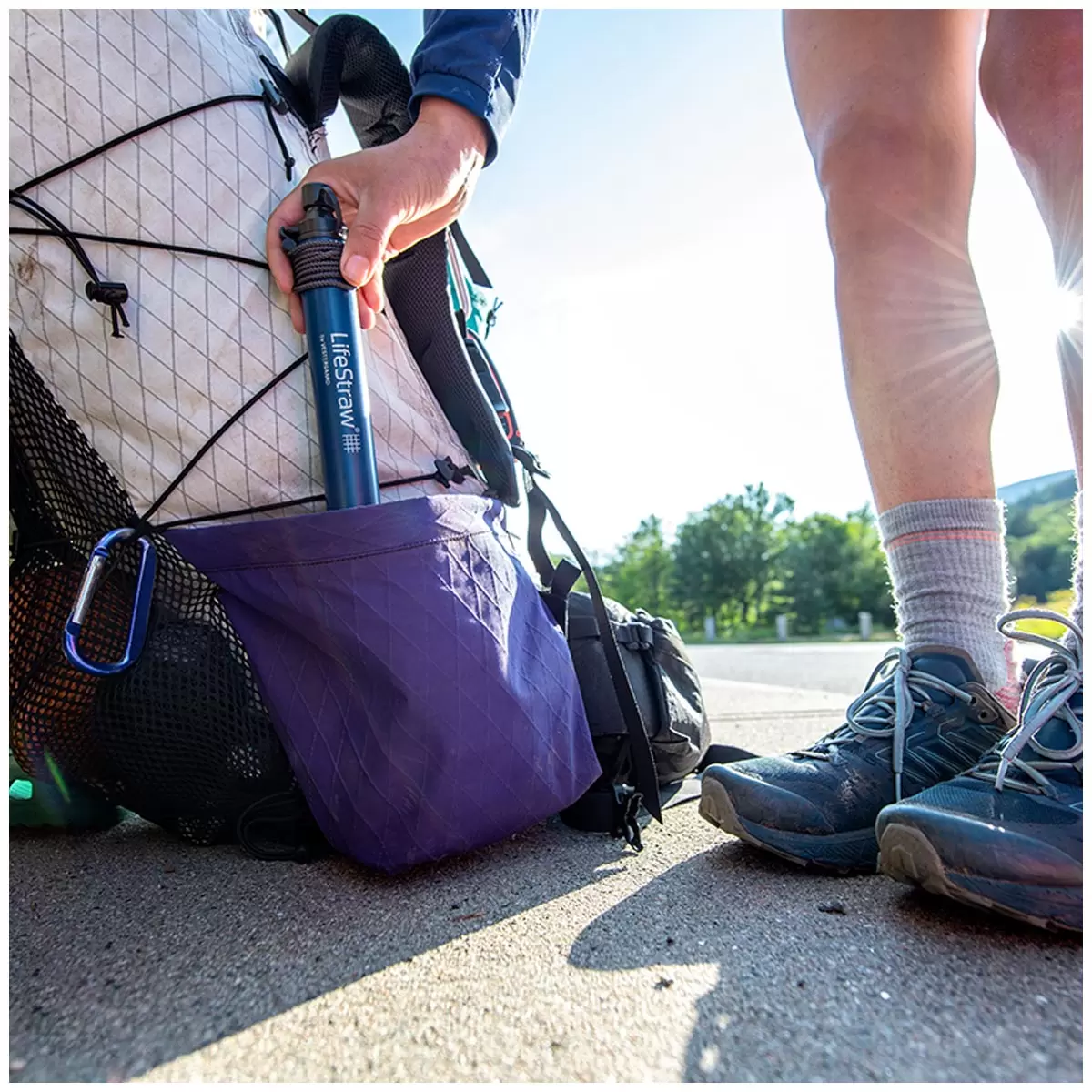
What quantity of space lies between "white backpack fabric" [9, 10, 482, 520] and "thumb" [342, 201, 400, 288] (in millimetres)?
101

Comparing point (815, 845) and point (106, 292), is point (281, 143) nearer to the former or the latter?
point (106, 292)

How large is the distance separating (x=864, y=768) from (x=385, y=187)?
84cm

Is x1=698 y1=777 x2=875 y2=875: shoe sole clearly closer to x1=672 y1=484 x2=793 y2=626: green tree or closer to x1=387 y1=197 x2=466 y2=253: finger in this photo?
x1=387 y1=197 x2=466 y2=253: finger

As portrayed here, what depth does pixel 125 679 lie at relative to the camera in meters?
0.81

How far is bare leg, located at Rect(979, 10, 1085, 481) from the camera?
2.71ft

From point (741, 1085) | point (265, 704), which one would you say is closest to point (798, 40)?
point (265, 704)

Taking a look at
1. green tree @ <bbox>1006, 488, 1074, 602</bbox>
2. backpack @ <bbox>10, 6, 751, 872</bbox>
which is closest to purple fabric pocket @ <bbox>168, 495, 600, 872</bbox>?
backpack @ <bbox>10, 6, 751, 872</bbox>

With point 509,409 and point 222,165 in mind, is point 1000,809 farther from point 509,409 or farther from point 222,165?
point 222,165

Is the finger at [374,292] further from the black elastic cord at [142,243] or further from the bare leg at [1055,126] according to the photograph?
the bare leg at [1055,126]

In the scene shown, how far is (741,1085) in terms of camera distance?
0.43 meters

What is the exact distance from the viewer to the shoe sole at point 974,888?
575mm

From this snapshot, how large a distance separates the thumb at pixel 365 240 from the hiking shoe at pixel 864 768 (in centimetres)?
68

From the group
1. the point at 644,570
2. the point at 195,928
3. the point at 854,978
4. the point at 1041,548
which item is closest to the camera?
the point at 854,978

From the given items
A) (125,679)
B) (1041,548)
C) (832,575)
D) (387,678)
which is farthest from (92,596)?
(1041,548)
